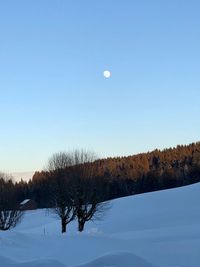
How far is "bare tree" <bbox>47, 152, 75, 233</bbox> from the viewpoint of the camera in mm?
40281

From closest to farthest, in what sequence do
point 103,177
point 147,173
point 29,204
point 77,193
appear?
point 77,193 → point 103,177 → point 147,173 → point 29,204

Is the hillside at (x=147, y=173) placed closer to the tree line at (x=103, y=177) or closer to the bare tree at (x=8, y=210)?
the tree line at (x=103, y=177)

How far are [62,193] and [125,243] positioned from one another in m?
18.8

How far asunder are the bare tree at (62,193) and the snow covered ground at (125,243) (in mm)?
3920

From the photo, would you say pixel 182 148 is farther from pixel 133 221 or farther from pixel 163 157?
pixel 133 221

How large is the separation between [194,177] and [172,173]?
14.2 ft

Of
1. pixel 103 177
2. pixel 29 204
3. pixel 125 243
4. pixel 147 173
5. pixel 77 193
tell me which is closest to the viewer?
pixel 125 243

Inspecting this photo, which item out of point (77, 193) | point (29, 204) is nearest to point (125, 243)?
point (77, 193)

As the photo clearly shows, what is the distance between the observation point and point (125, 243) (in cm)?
2216

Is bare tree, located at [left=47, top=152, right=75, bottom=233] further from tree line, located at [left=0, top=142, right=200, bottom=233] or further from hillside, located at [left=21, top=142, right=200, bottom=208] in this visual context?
hillside, located at [left=21, top=142, right=200, bottom=208]

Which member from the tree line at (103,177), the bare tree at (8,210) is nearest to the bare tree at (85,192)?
the tree line at (103,177)

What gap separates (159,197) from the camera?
52.2 m

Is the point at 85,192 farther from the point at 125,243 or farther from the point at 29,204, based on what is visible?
the point at 29,204

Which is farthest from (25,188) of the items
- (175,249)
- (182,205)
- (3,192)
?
(175,249)
